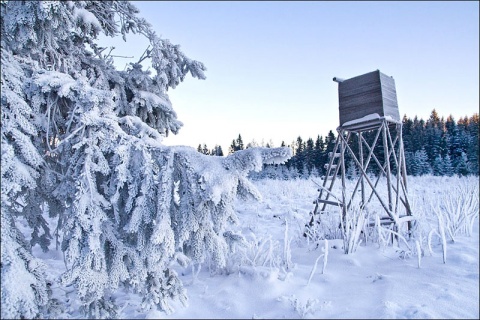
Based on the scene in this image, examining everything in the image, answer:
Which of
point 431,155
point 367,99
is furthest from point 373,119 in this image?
point 431,155

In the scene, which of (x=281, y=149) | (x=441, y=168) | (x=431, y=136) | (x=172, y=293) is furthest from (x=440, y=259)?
(x=431, y=136)

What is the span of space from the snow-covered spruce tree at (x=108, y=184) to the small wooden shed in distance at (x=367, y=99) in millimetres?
4000

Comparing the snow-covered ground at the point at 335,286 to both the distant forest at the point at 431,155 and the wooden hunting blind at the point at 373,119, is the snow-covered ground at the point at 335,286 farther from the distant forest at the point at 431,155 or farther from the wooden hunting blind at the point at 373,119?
the distant forest at the point at 431,155

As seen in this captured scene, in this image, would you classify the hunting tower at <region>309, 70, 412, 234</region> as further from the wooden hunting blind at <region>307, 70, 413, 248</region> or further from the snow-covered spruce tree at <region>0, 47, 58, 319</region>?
the snow-covered spruce tree at <region>0, 47, 58, 319</region>

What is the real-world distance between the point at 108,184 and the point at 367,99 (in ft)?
15.8

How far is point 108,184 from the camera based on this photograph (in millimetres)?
2418

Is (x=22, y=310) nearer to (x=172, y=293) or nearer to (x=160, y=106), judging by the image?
(x=172, y=293)

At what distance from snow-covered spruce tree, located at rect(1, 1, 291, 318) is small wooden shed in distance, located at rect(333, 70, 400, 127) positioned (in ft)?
13.1

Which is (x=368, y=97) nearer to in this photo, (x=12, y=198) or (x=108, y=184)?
(x=108, y=184)

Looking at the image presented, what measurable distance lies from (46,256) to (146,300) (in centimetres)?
306

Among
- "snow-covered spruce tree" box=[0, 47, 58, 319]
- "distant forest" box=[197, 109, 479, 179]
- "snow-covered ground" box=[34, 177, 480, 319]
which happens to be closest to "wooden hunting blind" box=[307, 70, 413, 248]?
"snow-covered ground" box=[34, 177, 480, 319]

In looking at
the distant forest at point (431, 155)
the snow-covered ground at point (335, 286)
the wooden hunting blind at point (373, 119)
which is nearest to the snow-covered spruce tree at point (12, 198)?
the snow-covered ground at point (335, 286)

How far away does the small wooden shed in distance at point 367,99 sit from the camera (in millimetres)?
5062

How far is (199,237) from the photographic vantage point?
2264 millimetres
